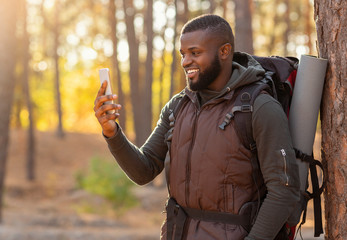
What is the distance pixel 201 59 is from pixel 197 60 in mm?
22

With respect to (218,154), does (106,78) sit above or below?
above

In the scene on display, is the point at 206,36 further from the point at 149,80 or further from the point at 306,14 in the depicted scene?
the point at 306,14

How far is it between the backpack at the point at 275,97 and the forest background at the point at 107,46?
6.78 metres

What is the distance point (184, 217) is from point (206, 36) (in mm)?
969

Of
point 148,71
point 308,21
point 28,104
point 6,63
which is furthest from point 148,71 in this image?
point 6,63

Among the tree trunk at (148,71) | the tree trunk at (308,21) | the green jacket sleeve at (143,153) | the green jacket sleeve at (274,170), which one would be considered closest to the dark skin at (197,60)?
the green jacket sleeve at (143,153)

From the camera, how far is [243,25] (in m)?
9.95

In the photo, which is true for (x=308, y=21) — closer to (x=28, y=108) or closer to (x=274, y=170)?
(x=28, y=108)

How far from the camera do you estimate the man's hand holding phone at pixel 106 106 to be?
2.88 metres

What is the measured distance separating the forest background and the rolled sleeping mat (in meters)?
6.88

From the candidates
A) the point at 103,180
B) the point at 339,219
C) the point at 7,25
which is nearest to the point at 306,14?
the point at 103,180

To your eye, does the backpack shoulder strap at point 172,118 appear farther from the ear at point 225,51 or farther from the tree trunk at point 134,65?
the tree trunk at point 134,65

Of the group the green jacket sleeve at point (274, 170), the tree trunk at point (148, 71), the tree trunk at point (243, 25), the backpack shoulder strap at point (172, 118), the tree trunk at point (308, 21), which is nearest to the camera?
the green jacket sleeve at point (274, 170)

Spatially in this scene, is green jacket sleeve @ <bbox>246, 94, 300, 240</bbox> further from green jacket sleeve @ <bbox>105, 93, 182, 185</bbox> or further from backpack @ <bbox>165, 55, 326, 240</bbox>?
green jacket sleeve @ <bbox>105, 93, 182, 185</bbox>
